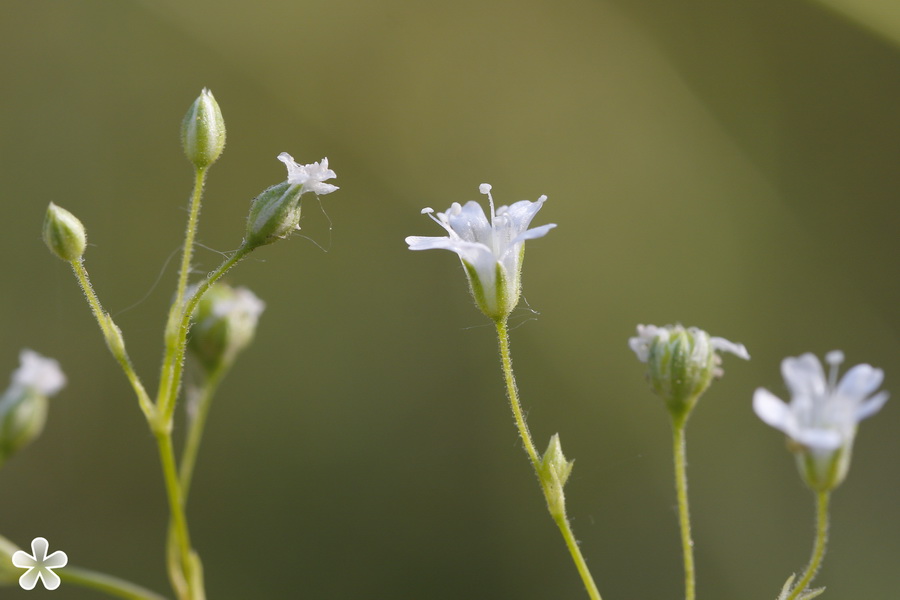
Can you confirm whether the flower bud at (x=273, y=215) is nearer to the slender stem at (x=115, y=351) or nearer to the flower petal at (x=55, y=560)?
the slender stem at (x=115, y=351)

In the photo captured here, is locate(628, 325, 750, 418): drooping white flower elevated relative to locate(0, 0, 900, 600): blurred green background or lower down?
lower down

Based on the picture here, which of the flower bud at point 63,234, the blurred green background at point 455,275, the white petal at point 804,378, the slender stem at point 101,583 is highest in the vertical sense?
the blurred green background at point 455,275

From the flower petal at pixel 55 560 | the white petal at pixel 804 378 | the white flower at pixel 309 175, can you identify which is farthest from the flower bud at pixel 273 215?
the white petal at pixel 804 378

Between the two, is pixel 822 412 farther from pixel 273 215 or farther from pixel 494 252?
pixel 273 215

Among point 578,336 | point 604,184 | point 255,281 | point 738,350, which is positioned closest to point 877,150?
point 604,184

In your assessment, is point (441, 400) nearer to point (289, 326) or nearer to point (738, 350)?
point (289, 326)

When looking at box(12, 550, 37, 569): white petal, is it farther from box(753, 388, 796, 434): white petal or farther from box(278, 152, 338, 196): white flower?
box(753, 388, 796, 434): white petal

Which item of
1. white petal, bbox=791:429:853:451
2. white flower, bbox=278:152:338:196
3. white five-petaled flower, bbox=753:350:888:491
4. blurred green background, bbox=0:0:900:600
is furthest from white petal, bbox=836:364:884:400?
blurred green background, bbox=0:0:900:600
